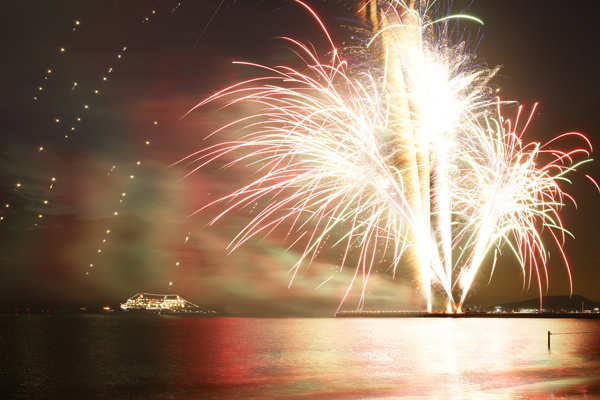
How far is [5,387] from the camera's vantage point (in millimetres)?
26438

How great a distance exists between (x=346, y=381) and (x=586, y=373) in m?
10.3

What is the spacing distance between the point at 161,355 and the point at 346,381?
1035 inches

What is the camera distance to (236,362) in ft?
120

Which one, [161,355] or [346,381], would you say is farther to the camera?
[161,355]

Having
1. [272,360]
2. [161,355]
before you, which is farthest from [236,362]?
[161,355]

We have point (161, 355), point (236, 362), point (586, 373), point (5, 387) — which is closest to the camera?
point (586, 373)

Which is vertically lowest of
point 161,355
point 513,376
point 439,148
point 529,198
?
point 161,355

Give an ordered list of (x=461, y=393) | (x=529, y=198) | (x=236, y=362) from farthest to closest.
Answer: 1. (x=236, y=362)
2. (x=529, y=198)
3. (x=461, y=393)

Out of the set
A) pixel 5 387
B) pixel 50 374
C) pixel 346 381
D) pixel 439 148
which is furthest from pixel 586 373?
pixel 50 374

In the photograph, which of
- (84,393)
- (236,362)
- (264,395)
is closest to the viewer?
(264,395)

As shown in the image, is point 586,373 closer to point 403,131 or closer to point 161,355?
point 403,131

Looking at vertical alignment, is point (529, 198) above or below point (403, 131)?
below

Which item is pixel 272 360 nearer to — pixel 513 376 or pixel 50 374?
pixel 50 374

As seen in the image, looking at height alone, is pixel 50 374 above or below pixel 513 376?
below
